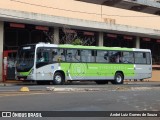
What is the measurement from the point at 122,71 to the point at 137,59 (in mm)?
2074

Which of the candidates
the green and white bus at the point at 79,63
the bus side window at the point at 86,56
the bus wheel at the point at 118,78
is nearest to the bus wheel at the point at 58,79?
the green and white bus at the point at 79,63

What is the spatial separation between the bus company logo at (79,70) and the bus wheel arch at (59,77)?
0.95m

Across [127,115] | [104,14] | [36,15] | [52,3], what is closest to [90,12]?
[104,14]

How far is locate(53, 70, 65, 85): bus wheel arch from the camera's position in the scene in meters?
33.2

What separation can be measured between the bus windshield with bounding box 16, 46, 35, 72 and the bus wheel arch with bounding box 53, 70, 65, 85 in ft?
6.71

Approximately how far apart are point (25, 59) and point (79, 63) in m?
4.26

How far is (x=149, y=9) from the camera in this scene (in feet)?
196

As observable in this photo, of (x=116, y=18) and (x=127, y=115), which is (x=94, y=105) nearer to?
(x=127, y=115)

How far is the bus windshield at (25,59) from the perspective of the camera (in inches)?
1278

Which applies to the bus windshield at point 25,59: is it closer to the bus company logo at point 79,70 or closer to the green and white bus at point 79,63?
the green and white bus at point 79,63

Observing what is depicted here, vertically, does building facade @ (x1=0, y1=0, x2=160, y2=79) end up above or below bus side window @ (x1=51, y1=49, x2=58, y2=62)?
above

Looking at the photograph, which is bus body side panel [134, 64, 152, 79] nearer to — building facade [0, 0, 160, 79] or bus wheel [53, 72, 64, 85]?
bus wheel [53, 72, 64, 85]

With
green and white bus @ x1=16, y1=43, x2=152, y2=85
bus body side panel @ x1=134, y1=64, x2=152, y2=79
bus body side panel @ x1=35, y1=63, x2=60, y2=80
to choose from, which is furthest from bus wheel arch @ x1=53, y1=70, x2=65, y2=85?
bus body side panel @ x1=134, y1=64, x2=152, y2=79

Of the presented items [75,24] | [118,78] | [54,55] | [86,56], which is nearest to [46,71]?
[54,55]
